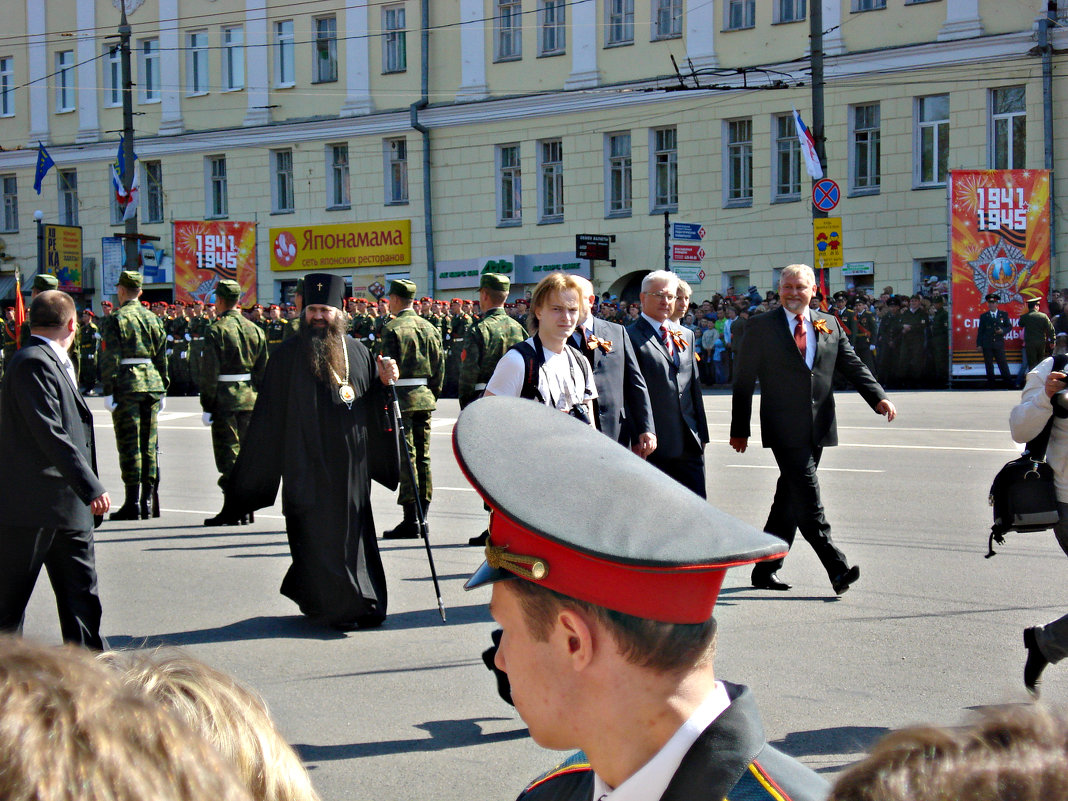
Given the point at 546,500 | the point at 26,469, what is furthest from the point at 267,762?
the point at 26,469

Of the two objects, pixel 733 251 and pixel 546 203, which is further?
pixel 546 203

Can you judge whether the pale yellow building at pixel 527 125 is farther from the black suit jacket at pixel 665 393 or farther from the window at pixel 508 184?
the black suit jacket at pixel 665 393

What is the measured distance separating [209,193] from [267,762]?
41.2m

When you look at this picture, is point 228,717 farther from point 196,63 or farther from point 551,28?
point 196,63

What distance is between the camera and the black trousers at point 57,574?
5.74 m

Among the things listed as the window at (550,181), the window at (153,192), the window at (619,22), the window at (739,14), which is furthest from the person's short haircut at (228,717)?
the window at (153,192)

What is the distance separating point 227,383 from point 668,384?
525 centimetres

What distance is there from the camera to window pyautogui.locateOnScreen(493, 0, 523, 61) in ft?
115

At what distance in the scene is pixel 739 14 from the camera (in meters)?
31.3

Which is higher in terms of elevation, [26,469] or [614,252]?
[614,252]

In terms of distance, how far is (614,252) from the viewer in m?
33.4

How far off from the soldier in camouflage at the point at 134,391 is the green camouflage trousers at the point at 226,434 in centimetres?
55

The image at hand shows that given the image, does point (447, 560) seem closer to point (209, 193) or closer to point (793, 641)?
point (793, 641)

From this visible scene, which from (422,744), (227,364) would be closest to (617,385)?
(422,744)
